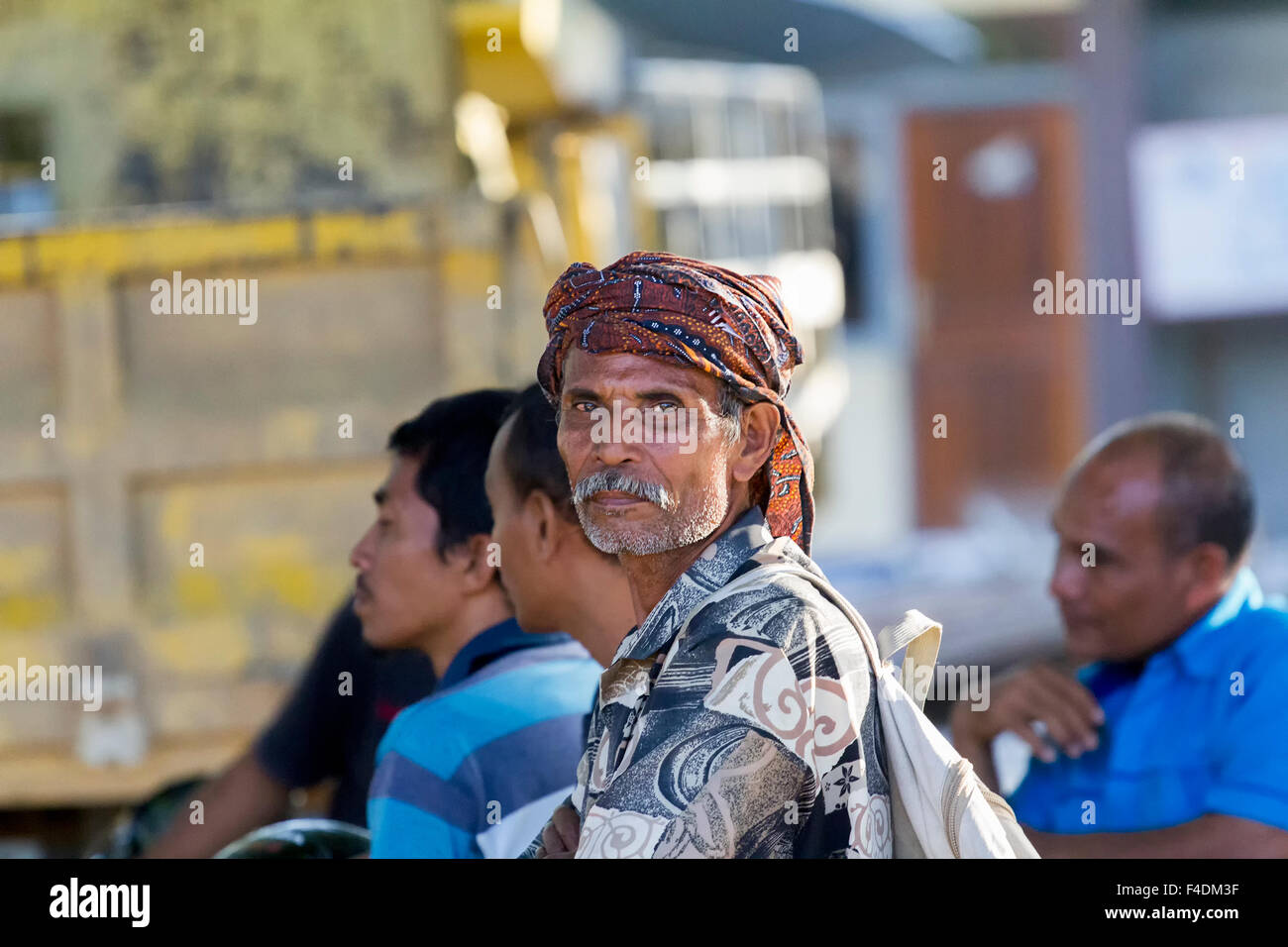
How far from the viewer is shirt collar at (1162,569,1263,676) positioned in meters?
2.56

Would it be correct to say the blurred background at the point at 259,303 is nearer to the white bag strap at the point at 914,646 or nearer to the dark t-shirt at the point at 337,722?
the dark t-shirt at the point at 337,722

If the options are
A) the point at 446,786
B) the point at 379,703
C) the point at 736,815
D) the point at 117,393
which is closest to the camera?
the point at 736,815

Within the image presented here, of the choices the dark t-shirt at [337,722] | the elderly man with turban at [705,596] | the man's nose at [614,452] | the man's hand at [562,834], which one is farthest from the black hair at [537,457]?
the dark t-shirt at [337,722]

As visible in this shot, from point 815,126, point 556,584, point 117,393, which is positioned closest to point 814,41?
point 815,126

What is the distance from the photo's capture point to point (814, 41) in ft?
34.2

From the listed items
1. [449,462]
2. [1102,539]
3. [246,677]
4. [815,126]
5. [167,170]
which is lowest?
[246,677]

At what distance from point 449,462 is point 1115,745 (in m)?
1.18

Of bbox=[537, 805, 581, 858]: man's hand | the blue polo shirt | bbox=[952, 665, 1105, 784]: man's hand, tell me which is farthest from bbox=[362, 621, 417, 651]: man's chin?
the blue polo shirt

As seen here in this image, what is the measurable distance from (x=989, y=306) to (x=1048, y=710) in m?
9.32

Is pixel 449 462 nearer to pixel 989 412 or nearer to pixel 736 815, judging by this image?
pixel 736 815

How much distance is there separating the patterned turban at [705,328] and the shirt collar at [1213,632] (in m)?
1.07

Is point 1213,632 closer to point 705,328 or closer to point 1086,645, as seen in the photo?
point 1086,645

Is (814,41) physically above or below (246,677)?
above

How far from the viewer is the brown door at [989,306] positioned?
11281mm
